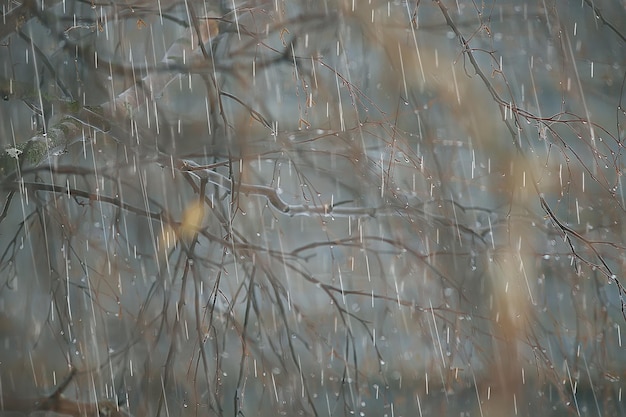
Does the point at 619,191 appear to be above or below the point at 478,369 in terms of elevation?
above

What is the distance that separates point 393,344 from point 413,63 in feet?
3.51

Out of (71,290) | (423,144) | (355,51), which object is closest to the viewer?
(423,144)

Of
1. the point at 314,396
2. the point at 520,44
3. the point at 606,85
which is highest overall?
the point at 520,44

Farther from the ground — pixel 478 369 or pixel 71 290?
pixel 71 290

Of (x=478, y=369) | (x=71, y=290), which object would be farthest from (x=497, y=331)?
(x=71, y=290)

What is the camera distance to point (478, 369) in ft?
9.30

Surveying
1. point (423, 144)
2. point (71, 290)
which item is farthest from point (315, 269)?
point (71, 290)

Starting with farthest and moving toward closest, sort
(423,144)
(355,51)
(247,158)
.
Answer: (355,51)
(423,144)
(247,158)

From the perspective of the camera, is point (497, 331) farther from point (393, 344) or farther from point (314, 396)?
point (314, 396)

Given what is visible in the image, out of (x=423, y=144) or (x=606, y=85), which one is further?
(x=606, y=85)

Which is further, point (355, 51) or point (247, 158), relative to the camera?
point (355, 51)

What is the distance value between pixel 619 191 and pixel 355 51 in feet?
3.71

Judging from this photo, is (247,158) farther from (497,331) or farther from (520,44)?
(520,44)

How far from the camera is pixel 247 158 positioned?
80.7 inches
